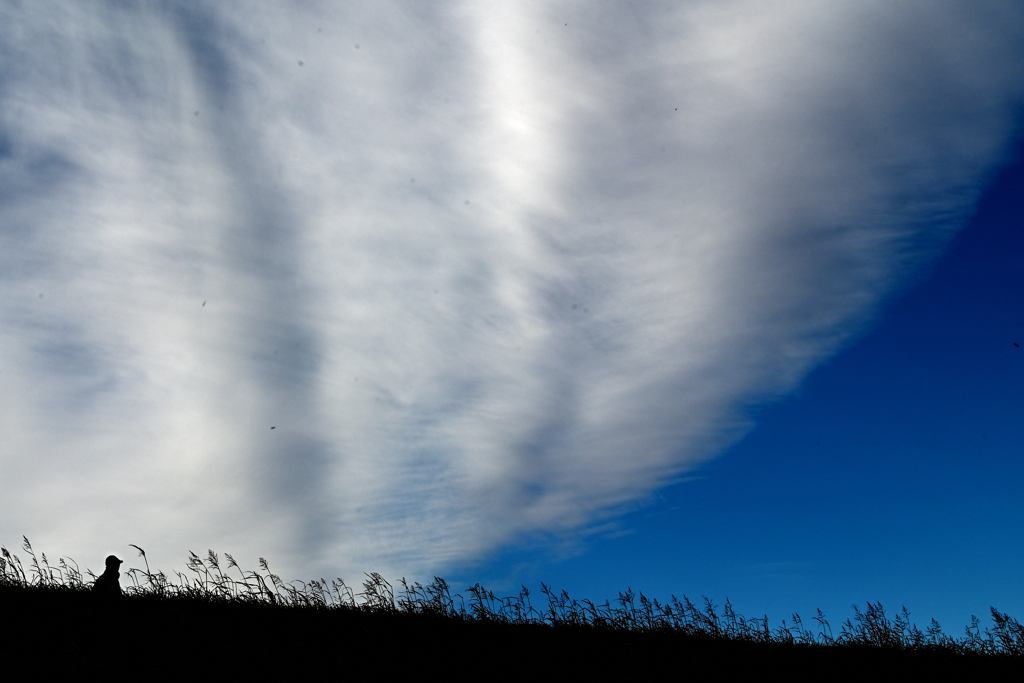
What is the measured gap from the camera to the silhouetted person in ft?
28.7

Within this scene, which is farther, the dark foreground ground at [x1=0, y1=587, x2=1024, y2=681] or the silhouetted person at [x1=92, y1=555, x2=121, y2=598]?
the silhouetted person at [x1=92, y1=555, x2=121, y2=598]

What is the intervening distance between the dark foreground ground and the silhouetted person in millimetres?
193

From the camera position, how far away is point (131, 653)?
6887 mm

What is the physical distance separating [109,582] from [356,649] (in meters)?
4.03

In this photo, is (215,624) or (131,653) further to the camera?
(215,624)

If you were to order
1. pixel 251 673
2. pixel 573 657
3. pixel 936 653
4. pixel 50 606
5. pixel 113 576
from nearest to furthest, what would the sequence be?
pixel 251 673 < pixel 573 657 < pixel 50 606 < pixel 113 576 < pixel 936 653

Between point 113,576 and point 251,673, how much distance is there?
3804mm

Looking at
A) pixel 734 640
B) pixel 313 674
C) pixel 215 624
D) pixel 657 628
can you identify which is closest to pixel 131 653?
pixel 215 624

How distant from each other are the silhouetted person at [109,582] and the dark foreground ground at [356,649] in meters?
0.19

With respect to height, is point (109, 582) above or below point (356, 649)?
above

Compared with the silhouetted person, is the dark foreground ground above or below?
below

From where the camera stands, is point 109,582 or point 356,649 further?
point 109,582

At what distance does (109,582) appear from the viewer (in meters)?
8.85

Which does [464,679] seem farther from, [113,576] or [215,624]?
[113,576]
